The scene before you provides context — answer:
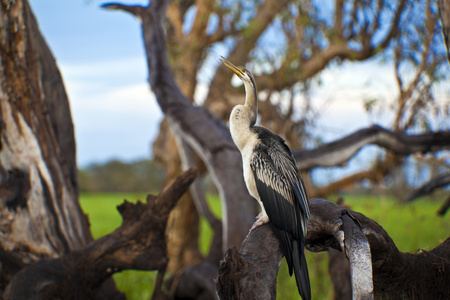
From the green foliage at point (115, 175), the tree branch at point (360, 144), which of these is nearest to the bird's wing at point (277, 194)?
the tree branch at point (360, 144)

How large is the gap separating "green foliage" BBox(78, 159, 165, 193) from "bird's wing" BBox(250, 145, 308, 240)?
78.7 ft

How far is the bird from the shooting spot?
6.42 feet

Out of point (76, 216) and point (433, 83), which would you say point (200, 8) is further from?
point (76, 216)

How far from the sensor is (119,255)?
313 centimetres

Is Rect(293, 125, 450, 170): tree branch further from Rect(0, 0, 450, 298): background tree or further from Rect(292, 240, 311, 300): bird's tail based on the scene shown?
Rect(292, 240, 311, 300): bird's tail

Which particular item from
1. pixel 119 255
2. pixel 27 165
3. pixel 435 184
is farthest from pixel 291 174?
pixel 435 184

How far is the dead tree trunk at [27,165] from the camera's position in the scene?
3437 millimetres

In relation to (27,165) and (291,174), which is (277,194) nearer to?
(291,174)

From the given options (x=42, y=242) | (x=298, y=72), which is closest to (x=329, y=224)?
(x=42, y=242)

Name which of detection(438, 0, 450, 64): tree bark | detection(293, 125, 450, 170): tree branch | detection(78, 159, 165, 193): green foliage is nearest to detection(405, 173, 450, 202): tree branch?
detection(293, 125, 450, 170): tree branch

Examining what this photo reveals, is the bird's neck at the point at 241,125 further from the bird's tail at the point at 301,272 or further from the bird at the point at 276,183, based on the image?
the bird's tail at the point at 301,272

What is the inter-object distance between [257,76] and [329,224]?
486cm

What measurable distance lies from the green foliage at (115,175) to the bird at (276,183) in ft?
78.5

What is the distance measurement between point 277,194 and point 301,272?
0.34 meters
